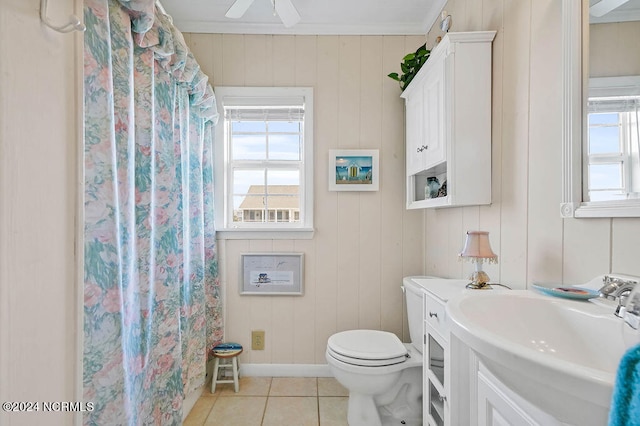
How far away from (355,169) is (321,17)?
1094 millimetres

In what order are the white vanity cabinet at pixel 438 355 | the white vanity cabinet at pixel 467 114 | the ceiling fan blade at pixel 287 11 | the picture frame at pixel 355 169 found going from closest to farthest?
the white vanity cabinet at pixel 438 355 < the white vanity cabinet at pixel 467 114 < the ceiling fan blade at pixel 287 11 < the picture frame at pixel 355 169

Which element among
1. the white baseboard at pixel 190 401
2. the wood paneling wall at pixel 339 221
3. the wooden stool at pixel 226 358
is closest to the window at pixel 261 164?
the wood paneling wall at pixel 339 221

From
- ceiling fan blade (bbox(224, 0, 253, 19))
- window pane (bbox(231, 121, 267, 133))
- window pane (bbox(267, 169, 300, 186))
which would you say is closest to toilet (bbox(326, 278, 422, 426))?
window pane (bbox(267, 169, 300, 186))

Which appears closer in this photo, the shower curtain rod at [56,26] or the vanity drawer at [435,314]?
the shower curtain rod at [56,26]

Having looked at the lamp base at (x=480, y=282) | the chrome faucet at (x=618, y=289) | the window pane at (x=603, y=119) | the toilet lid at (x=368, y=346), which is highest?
the window pane at (x=603, y=119)

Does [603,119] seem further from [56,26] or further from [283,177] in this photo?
[283,177]

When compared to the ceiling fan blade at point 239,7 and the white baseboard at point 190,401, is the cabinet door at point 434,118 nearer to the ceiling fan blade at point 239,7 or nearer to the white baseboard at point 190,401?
the ceiling fan blade at point 239,7

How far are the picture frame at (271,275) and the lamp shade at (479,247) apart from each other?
1.24 meters

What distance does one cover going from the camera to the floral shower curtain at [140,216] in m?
1.02

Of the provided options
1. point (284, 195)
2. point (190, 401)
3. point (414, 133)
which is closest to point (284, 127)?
point (284, 195)

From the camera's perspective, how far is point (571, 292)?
0.85 meters

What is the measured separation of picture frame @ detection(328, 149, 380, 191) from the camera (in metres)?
2.23

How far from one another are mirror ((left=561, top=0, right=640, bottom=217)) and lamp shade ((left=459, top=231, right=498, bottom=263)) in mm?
338

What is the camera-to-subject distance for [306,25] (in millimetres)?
2189
